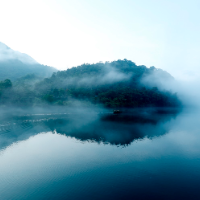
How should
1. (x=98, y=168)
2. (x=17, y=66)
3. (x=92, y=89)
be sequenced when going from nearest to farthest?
1. (x=98, y=168)
2. (x=92, y=89)
3. (x=17, y=66)

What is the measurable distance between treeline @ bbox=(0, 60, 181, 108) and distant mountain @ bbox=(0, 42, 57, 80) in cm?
1885

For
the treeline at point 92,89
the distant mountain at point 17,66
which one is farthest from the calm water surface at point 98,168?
the distant mountain at point 17,66

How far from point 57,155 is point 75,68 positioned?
9066 centimetres

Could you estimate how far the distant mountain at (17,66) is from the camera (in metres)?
98.8

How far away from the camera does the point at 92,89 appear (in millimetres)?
80062

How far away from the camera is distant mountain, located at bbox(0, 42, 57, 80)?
3888 inches

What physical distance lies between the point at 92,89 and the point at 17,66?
7041 cm

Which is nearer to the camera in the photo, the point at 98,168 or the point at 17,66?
the point at 98,168

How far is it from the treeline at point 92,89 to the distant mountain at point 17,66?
18.8 meters

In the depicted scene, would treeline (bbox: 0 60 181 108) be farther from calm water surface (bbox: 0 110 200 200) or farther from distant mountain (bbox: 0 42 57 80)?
calm water surface (bbox: 0 110 200 200)

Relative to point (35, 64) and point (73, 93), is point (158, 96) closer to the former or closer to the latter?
point (73, 93)

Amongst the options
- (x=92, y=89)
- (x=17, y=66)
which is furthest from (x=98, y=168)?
(x=17, y=66)

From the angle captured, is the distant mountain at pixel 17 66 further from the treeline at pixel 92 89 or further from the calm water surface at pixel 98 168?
the calm water surface at pixel 98 168

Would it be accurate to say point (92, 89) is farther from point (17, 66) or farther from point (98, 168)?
point (17, 66)
